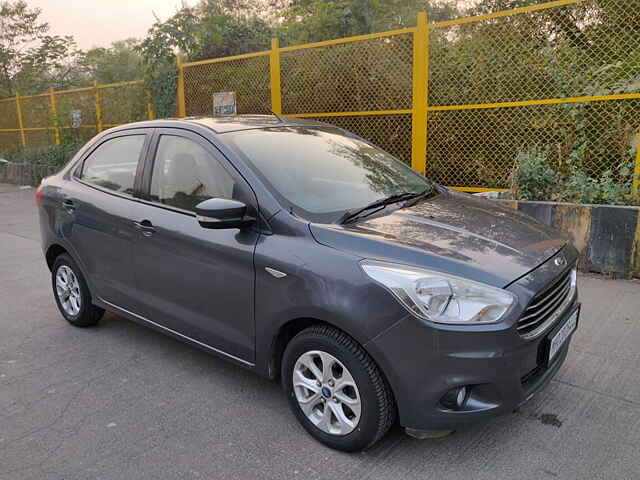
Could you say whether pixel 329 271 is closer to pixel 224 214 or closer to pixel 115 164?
pixel 224 214

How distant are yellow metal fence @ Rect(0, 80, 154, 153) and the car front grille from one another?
33.5 feet

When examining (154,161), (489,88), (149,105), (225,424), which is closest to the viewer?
(225,424)

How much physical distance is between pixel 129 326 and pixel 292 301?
2391 mm

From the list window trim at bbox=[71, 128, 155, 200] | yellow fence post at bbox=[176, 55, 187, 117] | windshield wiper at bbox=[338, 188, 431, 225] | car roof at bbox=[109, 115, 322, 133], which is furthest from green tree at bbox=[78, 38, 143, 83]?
windshield wiper at bbox=[338, 188, 431, 225]

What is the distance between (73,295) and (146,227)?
4.70 feet

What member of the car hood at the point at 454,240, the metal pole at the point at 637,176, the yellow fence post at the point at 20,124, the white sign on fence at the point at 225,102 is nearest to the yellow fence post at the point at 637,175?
the metal pole at the point at 637,176

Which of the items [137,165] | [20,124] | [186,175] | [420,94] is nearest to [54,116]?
[20,124]

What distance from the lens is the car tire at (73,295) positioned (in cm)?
438

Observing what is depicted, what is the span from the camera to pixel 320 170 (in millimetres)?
3418

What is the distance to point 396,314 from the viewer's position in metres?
2.42

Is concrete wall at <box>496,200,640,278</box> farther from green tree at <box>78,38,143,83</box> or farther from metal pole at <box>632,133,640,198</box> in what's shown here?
green tree at <box>78,38,143,83</box>

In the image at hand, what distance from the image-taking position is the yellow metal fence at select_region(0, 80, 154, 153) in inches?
476

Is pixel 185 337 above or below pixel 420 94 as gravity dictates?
below

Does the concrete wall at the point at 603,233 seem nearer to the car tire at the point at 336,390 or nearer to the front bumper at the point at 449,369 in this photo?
the front bumper at the point at 449,369
